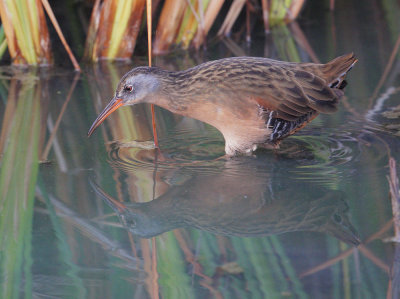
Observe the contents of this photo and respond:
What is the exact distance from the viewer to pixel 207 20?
5477mm

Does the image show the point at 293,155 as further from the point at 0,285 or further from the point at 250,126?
the point at 0,285

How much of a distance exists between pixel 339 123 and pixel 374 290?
1828 millimetres

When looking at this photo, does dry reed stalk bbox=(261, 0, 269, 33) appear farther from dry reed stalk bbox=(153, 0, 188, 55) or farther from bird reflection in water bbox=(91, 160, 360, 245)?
bird reflection in water bbox=(91, 160, 360, 245)

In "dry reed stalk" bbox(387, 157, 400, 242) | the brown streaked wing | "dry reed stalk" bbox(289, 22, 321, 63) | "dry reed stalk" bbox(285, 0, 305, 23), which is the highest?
"dry reed stalk" bbox(285, 0, 305, 23)

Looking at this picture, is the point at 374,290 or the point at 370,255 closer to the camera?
the point at 374,290

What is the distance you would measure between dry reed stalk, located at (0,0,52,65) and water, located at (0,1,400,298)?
672 millimetres

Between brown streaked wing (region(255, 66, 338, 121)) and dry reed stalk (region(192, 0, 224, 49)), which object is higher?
dry reed stalk (region(192, 0, 224, 49))

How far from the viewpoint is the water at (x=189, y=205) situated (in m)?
2.33

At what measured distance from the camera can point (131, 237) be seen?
268 centimetres

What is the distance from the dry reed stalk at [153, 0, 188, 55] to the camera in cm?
531

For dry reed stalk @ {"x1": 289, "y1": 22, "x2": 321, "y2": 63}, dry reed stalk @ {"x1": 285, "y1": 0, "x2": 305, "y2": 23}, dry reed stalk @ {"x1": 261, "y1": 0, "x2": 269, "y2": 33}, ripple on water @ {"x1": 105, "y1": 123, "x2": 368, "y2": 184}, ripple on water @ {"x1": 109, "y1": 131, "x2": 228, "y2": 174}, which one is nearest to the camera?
ripple on water @ {"x1": 105, "y1": 123, "x2": 368, "y2": 184}

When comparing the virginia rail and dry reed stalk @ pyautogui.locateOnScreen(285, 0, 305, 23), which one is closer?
the virginia rail

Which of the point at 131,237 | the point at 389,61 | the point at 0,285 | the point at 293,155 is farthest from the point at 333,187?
the point at 389,61

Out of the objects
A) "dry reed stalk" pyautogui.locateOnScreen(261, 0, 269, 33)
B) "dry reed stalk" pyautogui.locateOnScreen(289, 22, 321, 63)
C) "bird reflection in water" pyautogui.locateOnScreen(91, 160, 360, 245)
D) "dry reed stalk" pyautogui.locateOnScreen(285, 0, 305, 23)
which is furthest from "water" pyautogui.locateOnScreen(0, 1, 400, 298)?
"dry reed stalk" pyautogui.locateOnScreen(285, 0, 305, 23)
